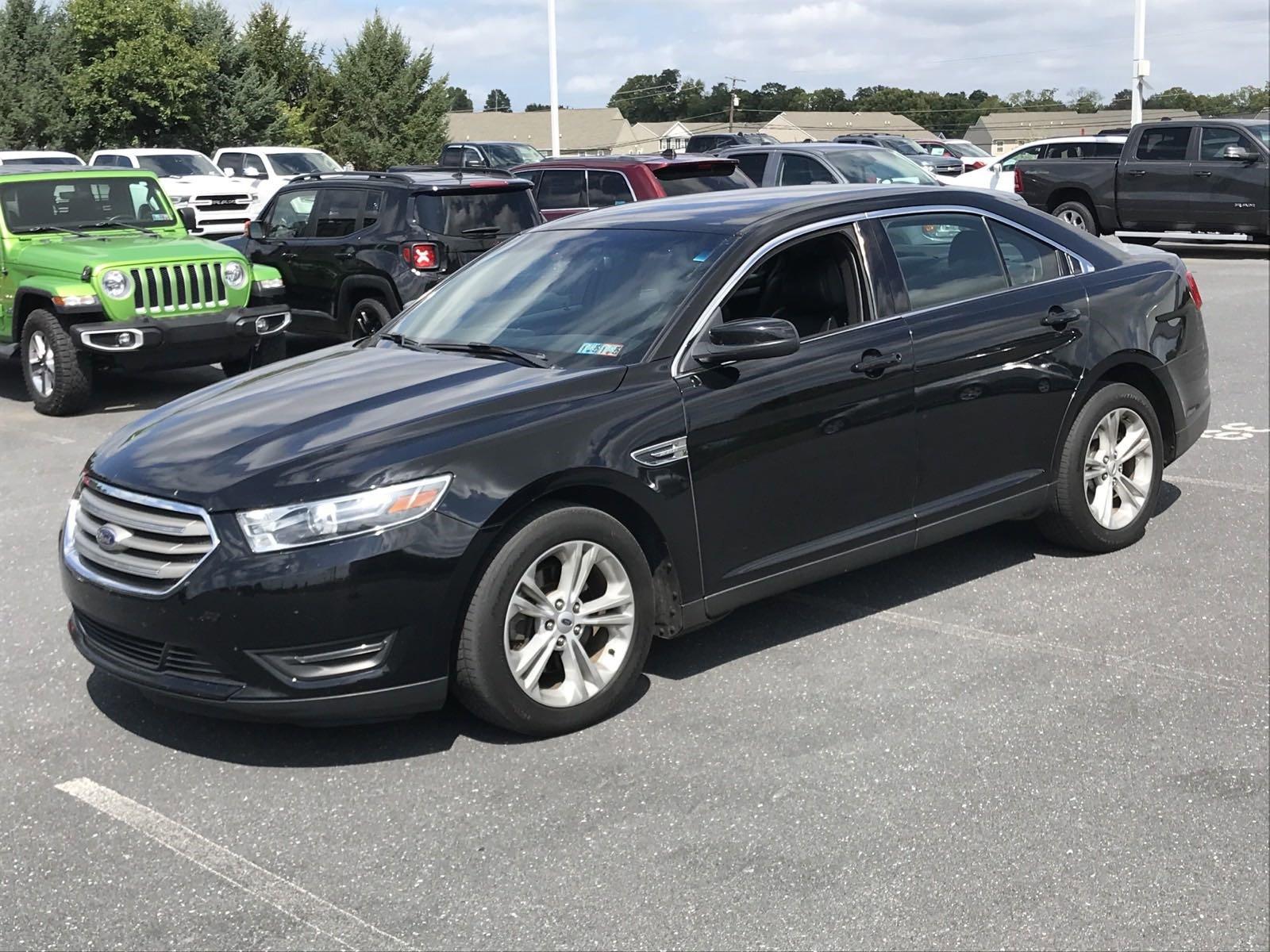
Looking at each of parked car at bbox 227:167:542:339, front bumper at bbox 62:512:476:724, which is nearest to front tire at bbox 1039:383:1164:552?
front bumper at bbox 62:512:476:724

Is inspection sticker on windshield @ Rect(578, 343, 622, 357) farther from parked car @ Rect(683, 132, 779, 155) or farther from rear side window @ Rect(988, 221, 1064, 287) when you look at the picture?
parked car @ Rect(683, 132, 779, 155)

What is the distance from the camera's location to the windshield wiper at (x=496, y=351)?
517cm

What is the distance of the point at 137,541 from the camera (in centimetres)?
446

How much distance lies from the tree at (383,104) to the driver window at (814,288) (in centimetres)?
4218

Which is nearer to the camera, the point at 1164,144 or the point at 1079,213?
the point at 1164,144

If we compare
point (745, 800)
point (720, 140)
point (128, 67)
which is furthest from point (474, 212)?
point (128, 67)

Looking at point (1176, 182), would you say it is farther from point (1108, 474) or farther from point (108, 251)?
point (1108, 474)

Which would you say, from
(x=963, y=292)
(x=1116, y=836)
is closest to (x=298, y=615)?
(x=1116, y=836)

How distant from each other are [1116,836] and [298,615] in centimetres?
241

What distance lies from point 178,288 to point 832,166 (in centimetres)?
947

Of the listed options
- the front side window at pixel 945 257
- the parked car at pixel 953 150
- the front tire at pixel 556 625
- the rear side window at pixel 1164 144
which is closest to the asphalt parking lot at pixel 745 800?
the front tire at pixel 556 625

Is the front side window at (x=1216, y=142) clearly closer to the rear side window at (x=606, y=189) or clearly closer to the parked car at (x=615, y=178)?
the parked car at (x=615, y=178)

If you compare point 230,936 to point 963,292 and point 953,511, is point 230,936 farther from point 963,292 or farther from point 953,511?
point 963,292

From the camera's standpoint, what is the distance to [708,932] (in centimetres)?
349
